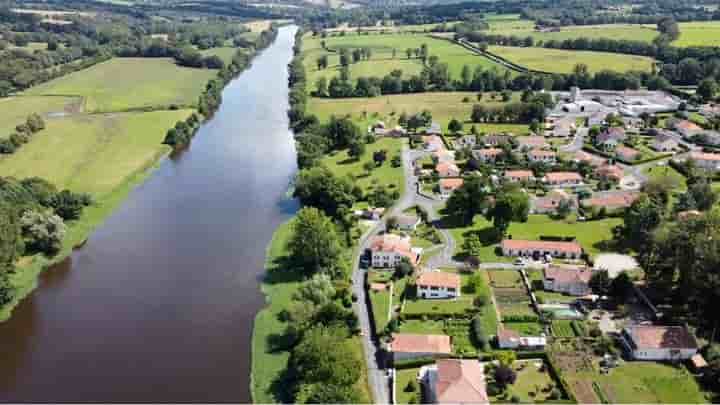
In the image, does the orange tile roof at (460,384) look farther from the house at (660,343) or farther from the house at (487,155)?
the house at (487,155)

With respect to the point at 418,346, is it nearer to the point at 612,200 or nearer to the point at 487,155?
the point at 612,200

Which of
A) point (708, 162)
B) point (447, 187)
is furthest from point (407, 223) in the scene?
point (708, 162)

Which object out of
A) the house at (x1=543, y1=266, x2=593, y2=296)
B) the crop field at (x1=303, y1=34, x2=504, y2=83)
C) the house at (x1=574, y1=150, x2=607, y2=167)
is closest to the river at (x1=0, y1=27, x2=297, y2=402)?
the house at (x1=543, y1=266, x2=593, y2=296)

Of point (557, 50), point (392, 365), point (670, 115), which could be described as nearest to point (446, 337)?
point (392, 365)

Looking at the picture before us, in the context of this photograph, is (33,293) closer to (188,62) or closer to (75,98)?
(75,98)

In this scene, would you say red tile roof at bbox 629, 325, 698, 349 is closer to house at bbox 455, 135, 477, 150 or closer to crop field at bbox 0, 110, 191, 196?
house at bbox 455, 135, 477, 150

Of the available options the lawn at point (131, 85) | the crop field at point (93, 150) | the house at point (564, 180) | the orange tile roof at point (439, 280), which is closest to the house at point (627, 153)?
the house at point (564, 180)
